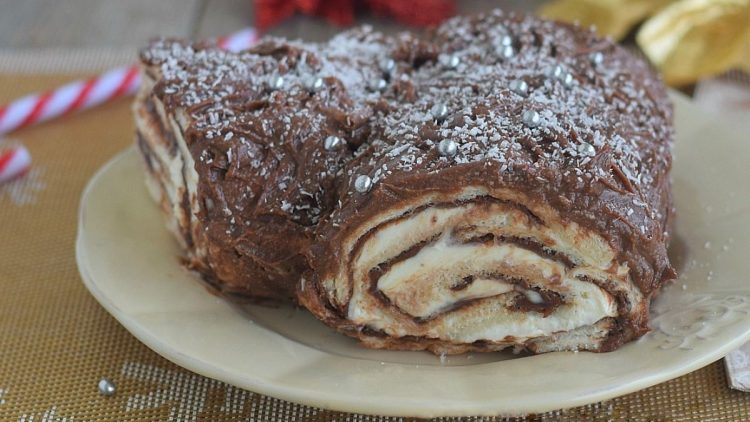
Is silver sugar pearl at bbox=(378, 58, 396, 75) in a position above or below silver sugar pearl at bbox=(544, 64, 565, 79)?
below

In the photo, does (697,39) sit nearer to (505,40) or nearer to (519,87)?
(505,40)

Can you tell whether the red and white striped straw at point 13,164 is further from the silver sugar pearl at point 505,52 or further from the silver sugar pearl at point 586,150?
the silver sugar pearl at point 586,150

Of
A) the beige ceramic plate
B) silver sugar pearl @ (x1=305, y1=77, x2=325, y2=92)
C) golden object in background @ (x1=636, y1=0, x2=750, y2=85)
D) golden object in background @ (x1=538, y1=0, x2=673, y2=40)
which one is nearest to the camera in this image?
the beige ceramic plate

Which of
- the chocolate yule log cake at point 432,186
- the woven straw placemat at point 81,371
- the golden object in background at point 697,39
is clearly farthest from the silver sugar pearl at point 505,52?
the golden object in background at point 697,39

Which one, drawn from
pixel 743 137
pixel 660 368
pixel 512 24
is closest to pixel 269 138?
pixel 512 24

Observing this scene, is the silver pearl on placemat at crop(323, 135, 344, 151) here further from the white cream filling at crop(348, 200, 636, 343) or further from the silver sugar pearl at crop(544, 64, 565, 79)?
the silver sugar pearl at crop(544, 64, 565, 79)

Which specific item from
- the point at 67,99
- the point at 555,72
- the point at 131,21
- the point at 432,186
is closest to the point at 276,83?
the point at 432,186

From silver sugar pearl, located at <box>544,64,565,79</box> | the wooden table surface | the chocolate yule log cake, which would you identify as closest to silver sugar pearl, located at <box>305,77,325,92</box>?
the chocolate yule log cake
